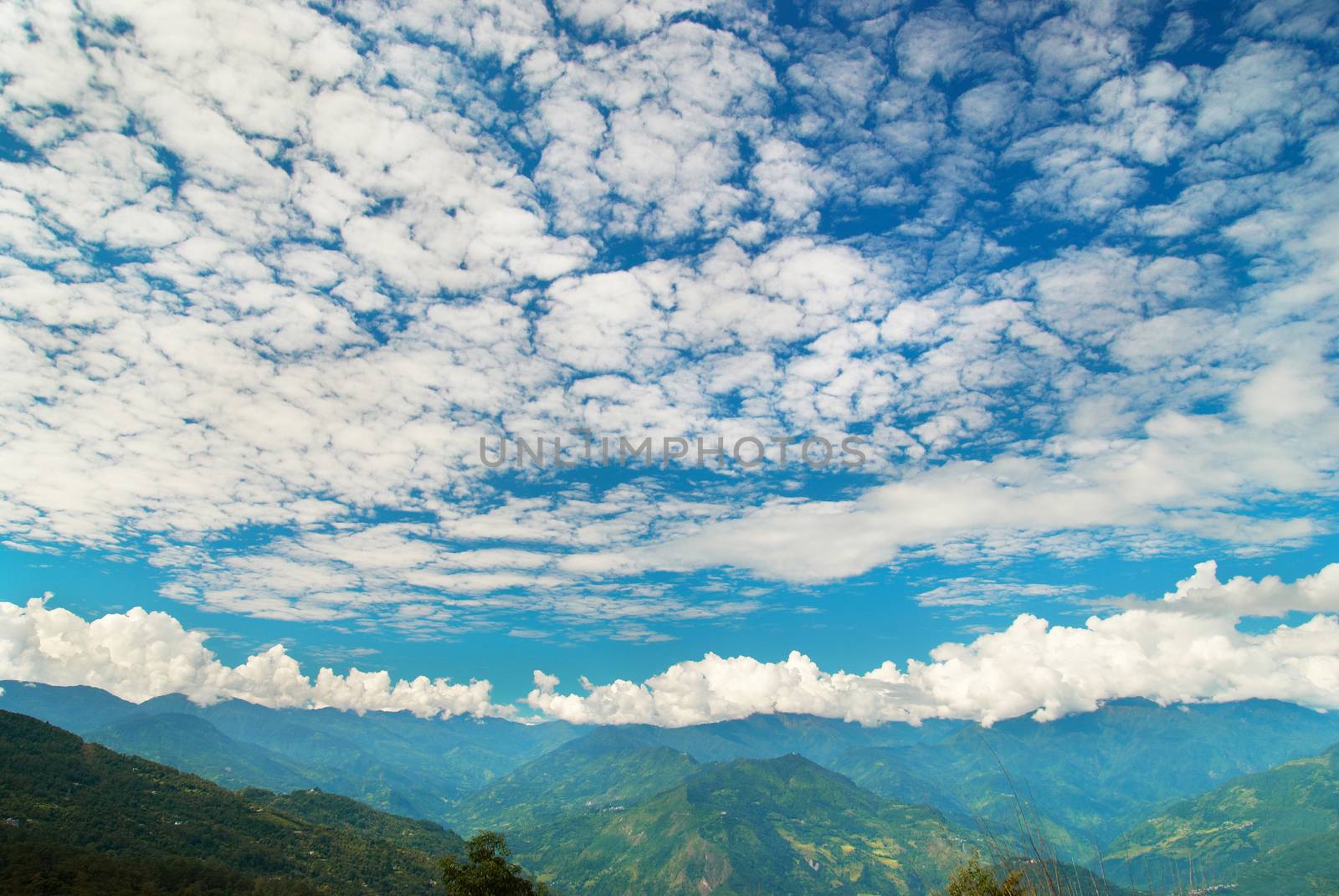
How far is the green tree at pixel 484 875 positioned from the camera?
207 feet

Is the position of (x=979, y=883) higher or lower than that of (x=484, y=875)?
higher

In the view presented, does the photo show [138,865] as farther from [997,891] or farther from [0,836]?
[997,891]

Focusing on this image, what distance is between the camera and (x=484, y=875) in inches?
2544

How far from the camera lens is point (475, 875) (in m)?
64.4

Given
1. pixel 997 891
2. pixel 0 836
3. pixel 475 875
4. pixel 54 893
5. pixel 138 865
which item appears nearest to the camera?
pixel 997 891

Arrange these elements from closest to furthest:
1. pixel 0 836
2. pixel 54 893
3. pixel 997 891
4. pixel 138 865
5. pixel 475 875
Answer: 1. pixel 997 891
2. pixel 475 875
3. pixel 54 893
4. pixel 0 836
5. pixel 138 865

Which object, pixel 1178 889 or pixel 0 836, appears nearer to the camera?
pixel 1178 889

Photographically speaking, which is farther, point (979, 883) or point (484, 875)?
point (484, 875)

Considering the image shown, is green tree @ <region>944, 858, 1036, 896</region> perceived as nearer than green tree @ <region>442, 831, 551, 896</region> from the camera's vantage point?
Yes

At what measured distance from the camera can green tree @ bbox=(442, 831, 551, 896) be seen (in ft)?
207

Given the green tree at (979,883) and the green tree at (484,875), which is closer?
the green tree at (979,883)

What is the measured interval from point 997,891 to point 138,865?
9781 inches

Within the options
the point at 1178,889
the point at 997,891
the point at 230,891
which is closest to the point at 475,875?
the point at 997,891

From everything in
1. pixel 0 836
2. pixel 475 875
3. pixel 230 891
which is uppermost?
pixel 475 875
